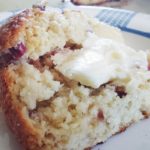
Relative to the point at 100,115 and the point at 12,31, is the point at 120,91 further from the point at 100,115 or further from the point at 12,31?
the point at 12,31

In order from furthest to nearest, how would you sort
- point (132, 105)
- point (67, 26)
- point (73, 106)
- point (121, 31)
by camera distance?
point (121, 31) < point (67, 26) < point (132, 105) < point (73, 106)

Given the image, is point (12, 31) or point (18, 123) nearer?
point (18, 123)

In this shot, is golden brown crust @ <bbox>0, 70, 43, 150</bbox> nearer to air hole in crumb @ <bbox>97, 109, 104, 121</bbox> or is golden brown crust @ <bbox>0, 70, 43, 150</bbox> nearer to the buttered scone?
the buttered scone

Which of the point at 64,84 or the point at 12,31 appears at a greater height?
the point at 12,31

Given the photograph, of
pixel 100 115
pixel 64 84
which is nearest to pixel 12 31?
pixel 64 84

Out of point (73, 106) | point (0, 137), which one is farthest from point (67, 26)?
point (0, 137)

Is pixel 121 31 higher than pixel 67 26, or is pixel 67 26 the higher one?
pixel 67 26

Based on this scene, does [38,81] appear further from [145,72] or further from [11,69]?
[145,72]

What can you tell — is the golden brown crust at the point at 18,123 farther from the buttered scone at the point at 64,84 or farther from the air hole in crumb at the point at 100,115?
the air hole in crumb at the point at 100,115

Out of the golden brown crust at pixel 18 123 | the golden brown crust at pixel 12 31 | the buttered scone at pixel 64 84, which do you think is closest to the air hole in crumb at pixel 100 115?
the buttered scone at pixel 64 84
